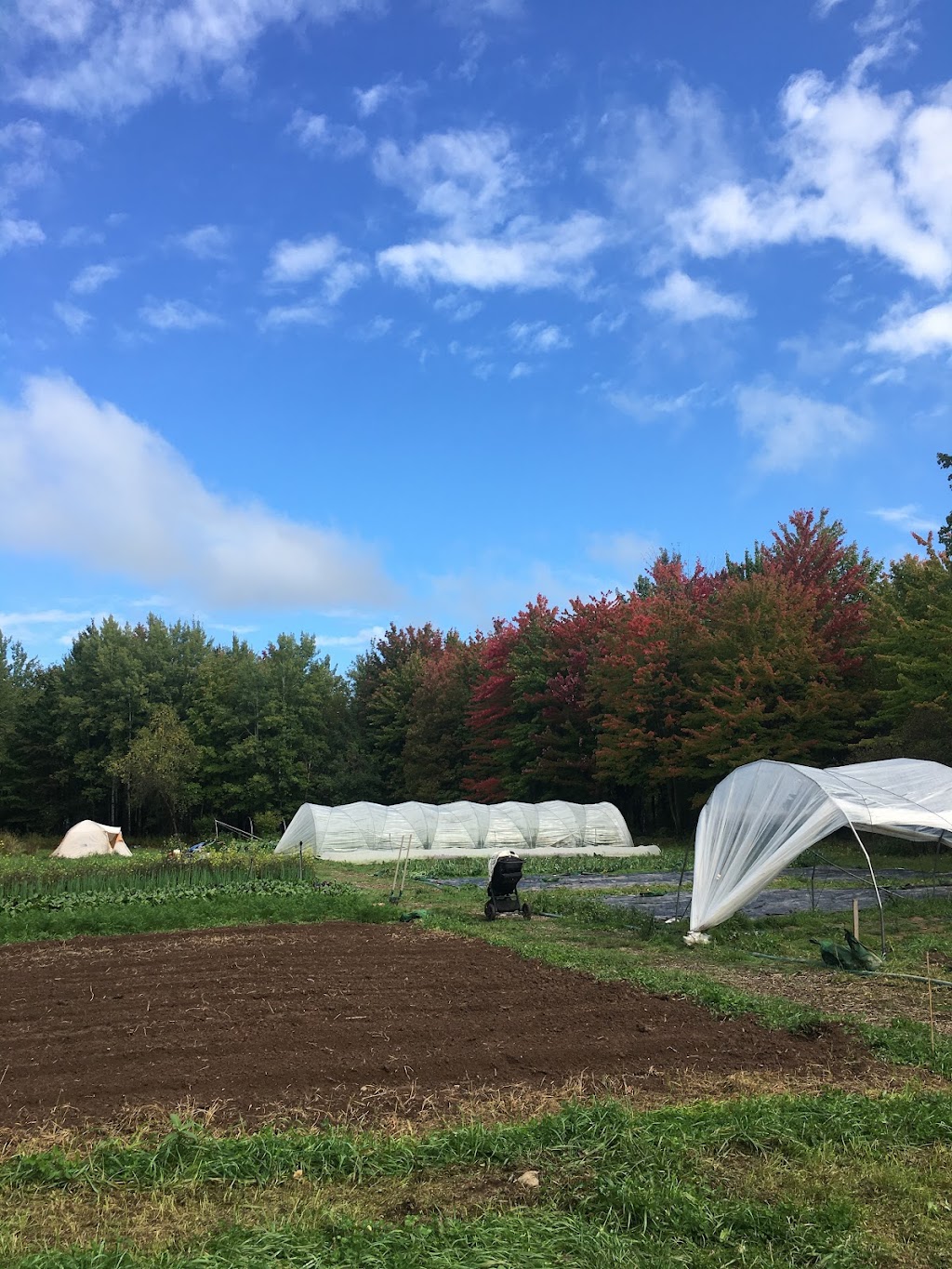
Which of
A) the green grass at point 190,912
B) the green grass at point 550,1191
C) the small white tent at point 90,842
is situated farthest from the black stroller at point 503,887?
the small white tent at point 90,842

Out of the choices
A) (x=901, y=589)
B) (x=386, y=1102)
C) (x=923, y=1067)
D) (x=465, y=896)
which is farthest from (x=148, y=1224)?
(x=901, y=589)

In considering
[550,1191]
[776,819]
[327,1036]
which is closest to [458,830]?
[776,819]

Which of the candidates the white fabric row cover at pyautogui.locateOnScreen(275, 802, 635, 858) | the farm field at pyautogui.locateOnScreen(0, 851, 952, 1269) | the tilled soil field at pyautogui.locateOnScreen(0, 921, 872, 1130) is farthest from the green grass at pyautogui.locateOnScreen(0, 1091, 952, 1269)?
the white fabric row cover at pyautogui.locateOnScreen(275, 802, 635, 858)

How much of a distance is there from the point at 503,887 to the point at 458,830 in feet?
51.8

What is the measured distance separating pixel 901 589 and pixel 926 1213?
28.0 m

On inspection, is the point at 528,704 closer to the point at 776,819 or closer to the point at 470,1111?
the point at 776,819

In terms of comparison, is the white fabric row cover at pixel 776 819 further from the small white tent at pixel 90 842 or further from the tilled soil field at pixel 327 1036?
the small white tent at pixel 90 842

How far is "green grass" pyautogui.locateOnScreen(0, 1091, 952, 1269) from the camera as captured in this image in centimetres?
343

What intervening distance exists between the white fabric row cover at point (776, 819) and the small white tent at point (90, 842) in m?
22.1

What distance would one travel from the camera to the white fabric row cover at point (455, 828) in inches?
1129

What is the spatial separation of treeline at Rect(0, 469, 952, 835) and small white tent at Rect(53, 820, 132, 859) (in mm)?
10934

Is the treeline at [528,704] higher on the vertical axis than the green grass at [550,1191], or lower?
higher

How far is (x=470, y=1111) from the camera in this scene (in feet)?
16.4

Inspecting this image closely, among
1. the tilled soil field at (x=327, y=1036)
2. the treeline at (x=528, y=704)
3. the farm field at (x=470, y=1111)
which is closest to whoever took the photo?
the farm field at (x=470, y=1111)
